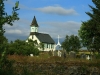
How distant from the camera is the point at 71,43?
69.4 m

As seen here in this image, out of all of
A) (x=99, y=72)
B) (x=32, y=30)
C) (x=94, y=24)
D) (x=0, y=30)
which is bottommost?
(x=99, y=72)

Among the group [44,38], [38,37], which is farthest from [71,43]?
[44,38]

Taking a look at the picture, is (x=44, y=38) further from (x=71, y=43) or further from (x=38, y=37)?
(x=71, y=43)

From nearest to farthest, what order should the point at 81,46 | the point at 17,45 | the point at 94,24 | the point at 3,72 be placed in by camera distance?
the point at 3,72 → the point at 94,24 → the point at 17,45 → the point at 81,46

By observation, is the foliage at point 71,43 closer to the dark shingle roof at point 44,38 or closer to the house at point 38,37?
the house at point 38,37

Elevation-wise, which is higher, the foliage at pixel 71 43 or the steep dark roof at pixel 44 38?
the steep dark roof at pixel 44 38

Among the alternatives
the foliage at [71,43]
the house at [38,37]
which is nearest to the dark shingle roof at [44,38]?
the house at [38,37]

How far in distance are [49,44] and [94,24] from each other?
100371mm

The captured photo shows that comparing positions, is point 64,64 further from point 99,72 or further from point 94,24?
point 94,24

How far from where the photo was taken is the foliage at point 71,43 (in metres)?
68.6

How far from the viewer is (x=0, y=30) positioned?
369 inches

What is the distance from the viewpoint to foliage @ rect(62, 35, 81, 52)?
68.6 meters

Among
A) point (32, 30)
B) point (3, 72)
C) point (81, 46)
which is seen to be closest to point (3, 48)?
point (3, 72)

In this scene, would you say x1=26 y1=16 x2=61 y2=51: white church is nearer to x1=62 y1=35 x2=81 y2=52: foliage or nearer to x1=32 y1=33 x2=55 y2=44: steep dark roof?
x1=32 y1=33 x2=55 y2=44: steep dark roof
